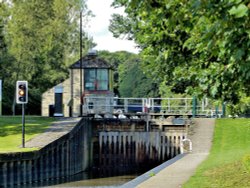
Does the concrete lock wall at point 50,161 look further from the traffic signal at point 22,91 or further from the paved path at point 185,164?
the paved path at point 185,164

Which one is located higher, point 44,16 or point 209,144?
point 44,16

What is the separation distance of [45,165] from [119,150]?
11081 mm

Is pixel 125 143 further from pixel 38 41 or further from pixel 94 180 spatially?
pixel 38 41

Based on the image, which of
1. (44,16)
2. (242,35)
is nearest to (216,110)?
(44,16)

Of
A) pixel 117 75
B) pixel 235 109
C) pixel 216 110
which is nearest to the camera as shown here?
pixel 235 109

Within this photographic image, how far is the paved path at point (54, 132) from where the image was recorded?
2736 centimetres

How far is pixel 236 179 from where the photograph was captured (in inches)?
636

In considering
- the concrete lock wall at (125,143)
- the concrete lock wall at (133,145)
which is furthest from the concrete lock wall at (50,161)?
the concrete lock wall at (133,145)

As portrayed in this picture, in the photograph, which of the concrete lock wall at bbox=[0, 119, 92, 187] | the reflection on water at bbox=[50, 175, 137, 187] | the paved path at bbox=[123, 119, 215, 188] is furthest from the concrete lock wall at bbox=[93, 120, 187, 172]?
the reflection on water at bbox=[50, 175, 137, 187]

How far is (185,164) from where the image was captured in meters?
22.2

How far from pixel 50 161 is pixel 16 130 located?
4853mm

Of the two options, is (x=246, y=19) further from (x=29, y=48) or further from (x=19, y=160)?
(x=29, y=48)

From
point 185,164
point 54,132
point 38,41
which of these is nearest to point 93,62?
point 38,41

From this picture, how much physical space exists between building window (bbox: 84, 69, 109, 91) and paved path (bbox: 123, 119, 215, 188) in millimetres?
11939
